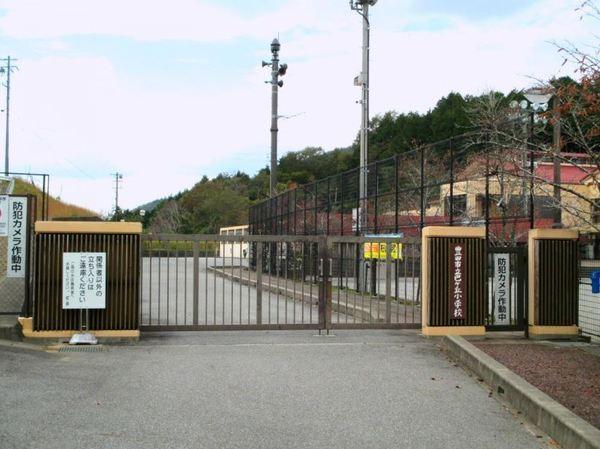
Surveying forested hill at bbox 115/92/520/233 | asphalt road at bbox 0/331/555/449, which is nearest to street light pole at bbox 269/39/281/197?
forested hill at bbox 115/92/520/233

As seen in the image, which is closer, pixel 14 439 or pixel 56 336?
pixel 14 439

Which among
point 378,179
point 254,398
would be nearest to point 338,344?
point 254,398

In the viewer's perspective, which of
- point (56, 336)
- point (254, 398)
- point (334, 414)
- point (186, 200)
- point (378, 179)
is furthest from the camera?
point (186, 200)

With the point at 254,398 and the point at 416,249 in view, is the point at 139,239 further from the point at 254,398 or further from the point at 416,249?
the point at 416,249

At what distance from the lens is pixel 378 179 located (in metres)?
19.6

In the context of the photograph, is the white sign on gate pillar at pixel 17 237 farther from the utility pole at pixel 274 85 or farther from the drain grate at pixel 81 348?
the utility pole at pixel 274 85

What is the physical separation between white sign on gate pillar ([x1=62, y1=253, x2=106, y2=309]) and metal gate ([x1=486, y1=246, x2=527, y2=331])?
6.48m

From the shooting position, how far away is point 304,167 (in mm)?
109812

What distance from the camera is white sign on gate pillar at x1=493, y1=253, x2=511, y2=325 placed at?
1143 centimetres

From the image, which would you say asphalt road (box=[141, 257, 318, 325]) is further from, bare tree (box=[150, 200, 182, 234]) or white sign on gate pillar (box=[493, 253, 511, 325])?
bare tree (box=[150, 200, 182, 234])

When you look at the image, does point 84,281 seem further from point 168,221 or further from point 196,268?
point 168,221

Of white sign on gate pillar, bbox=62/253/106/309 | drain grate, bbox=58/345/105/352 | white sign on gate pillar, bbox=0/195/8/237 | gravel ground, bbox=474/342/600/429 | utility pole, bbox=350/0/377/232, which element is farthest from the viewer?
utility pole, bbox=350/0/377/232

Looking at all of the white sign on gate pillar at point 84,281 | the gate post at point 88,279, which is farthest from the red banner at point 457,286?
the white sign on gate pillar at point 84,281

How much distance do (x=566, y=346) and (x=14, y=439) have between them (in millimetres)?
8408
